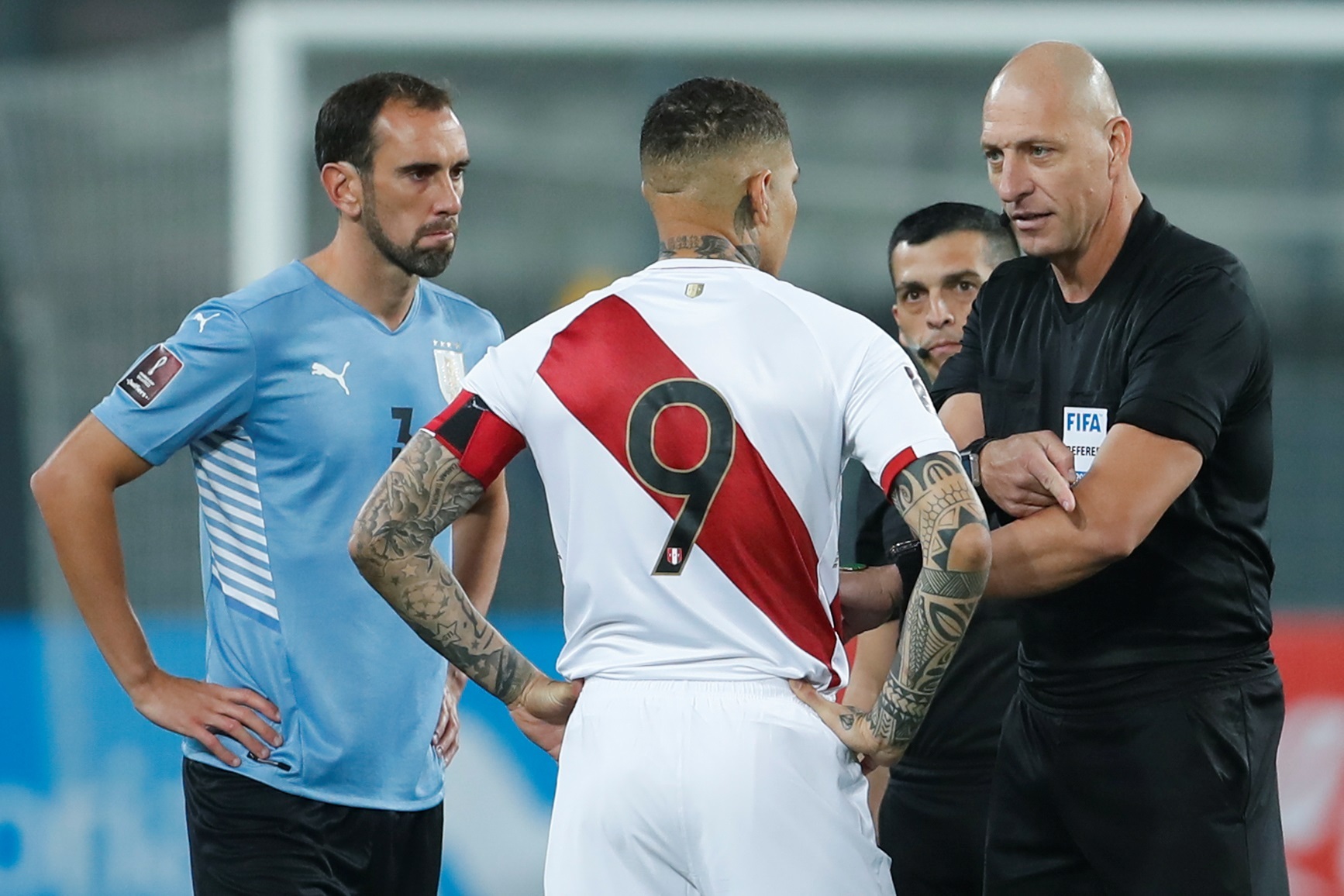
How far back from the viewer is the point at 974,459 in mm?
2875

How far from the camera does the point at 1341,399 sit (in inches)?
352

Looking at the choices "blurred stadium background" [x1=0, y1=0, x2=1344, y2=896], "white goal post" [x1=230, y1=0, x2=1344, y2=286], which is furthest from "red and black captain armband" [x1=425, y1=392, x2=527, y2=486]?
"white goal post" [x1=230, y1=0, x2=1344, y2=286]

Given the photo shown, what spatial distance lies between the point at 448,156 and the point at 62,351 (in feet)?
19.5

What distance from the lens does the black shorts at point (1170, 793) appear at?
9.03 ft

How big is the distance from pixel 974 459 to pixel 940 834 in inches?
43.3

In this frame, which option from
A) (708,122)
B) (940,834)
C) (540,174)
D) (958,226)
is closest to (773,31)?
(540,174)

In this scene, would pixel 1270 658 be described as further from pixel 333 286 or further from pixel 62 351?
pixel 62 351

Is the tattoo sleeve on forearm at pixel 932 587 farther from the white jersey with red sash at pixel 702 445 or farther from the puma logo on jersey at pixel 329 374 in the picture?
the puma logo on jersey at pixel 329 374

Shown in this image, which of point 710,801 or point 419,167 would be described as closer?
point 710,801

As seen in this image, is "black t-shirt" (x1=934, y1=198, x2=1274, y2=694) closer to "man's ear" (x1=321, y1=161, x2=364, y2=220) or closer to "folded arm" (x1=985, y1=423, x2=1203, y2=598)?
"folded arm" (x1=985, y1=423, x2=1203, y2=598)

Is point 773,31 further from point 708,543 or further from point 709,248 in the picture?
point 708,543

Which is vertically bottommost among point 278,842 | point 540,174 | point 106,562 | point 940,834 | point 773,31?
point 940,834

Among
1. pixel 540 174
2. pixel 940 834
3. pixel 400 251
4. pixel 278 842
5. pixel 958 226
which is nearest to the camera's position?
pixel 278 842

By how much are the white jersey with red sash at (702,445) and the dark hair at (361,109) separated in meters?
1.03
